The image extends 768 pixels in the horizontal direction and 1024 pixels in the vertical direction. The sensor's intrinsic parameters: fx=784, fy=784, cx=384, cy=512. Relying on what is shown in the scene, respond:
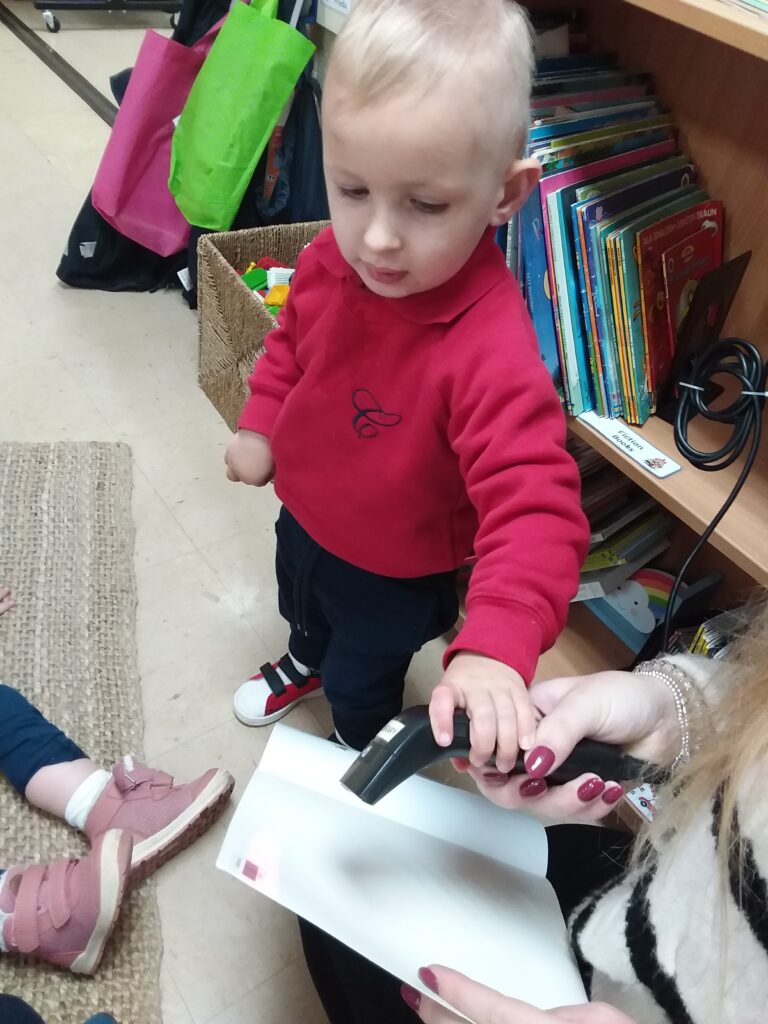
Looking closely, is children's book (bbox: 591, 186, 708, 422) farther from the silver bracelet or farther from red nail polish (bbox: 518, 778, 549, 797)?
red nail polish (bbox: 518, 778, 549, 797)

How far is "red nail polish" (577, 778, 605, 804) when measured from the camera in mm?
583

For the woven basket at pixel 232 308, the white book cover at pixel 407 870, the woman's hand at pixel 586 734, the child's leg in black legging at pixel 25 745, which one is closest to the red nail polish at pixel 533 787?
the woman's hand at pixel 586 734

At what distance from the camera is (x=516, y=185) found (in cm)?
62

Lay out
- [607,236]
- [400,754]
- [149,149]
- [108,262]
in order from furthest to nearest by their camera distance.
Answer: [108,262], [149,149], [607,236], [400,754]

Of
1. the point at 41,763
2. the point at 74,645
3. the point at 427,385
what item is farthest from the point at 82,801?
the point at 427,385

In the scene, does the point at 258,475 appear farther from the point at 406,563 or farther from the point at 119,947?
the point at 119,947

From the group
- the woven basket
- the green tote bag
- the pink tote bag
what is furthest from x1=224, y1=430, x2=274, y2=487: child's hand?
the pink tote bag

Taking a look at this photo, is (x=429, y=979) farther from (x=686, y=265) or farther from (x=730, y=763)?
(x=686, y=265)

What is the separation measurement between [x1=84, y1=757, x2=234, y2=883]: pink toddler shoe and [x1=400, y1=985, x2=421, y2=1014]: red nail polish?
436 millimetres

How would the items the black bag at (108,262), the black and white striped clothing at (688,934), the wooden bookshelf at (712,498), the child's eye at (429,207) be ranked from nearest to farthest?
the black and white striped clothing at (688,934) → the child's eye at (429,207) → the wooden bookshelf at (712,498) → the black bag at (108,262)

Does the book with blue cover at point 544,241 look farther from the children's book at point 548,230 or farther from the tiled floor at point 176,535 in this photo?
the tiled floor at point 176,535

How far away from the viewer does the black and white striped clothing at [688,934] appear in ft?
1.57

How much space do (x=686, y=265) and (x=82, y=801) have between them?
0.99 metres

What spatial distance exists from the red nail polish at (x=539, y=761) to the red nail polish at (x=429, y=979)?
0.51 ft
